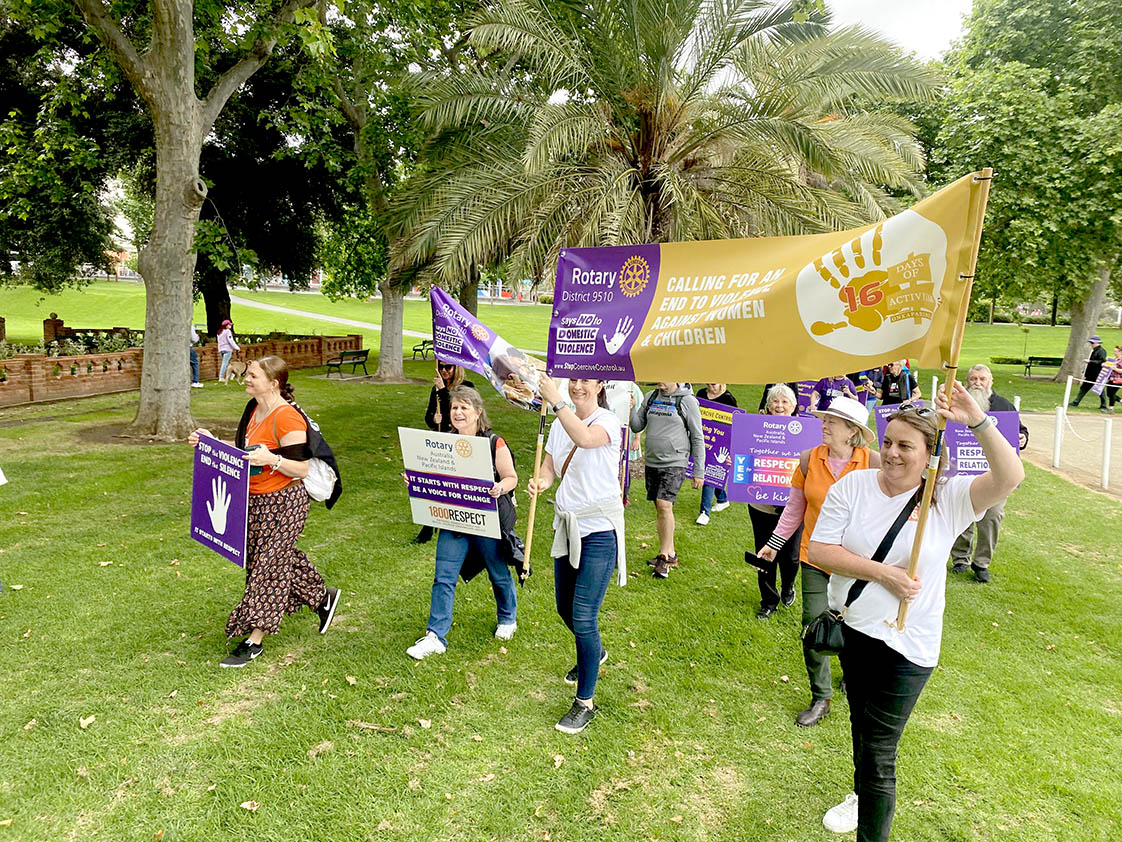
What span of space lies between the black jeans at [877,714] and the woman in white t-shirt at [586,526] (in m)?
1.43

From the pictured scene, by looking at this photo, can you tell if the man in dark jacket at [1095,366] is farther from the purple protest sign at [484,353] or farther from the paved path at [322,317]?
the paved path at [322,317]

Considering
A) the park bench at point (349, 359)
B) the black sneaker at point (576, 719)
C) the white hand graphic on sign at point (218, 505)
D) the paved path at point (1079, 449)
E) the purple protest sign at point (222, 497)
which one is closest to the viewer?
the black sneaker at point (576, 719)

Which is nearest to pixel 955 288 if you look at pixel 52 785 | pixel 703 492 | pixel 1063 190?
pixel 52 785

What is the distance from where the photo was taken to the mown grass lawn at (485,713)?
3.52 m

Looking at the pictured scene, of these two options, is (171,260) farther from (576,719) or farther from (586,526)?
(576,719)

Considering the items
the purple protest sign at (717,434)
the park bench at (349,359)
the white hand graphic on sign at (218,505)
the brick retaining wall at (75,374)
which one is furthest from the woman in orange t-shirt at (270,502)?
the park bench at (349,359)

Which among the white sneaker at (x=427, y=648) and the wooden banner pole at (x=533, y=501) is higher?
the wooden banner pole at (x=533, y=501)

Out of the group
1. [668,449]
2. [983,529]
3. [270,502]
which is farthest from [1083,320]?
[270,502]

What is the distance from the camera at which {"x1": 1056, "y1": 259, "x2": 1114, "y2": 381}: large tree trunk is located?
24.4 m

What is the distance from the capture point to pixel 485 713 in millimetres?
4367

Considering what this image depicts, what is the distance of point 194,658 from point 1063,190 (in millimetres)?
25873

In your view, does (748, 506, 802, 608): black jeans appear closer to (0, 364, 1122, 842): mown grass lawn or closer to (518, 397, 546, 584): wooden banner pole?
(0, 364, 1122, 842): mown grass lawn

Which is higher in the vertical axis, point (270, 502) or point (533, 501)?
point (533, 501)

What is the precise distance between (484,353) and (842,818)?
3.19m
